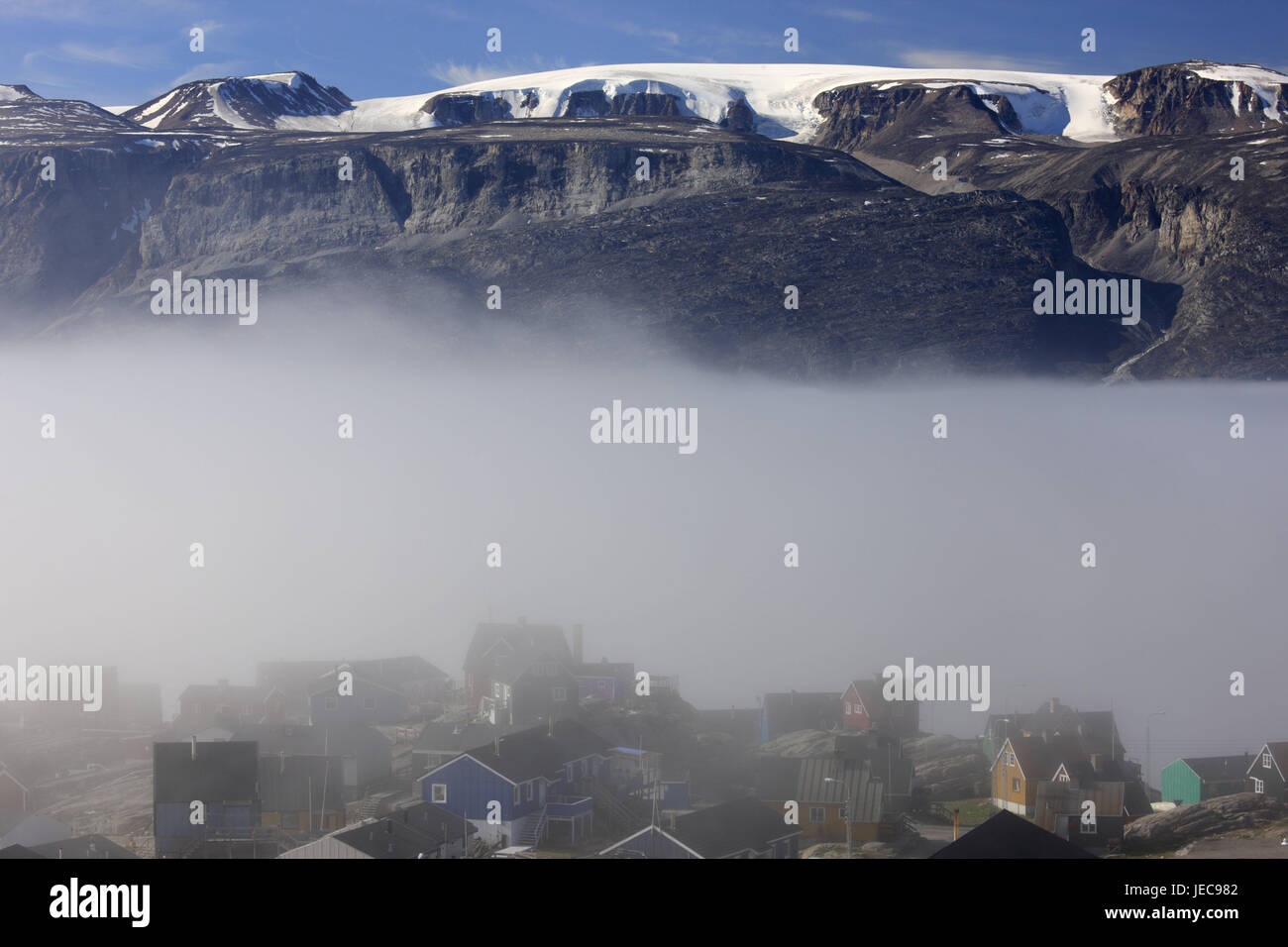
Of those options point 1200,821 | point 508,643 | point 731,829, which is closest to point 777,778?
point 731,829

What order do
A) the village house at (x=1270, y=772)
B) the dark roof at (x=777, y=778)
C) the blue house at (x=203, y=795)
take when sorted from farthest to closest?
the village house at (x=1270, y=772) → the dark roof at (x=777, y=778) → the blue house at (x=203, y=795)

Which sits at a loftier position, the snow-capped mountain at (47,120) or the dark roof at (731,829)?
the snow-capped mountain at (47,120)

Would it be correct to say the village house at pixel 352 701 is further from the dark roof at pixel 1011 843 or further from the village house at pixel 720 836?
the dark roof at pixel 1011 843

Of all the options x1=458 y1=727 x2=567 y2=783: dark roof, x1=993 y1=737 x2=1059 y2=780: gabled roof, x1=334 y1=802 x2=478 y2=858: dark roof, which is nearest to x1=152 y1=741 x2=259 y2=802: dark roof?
x1=334 y1=802 x2=478 y2=858: dark roof

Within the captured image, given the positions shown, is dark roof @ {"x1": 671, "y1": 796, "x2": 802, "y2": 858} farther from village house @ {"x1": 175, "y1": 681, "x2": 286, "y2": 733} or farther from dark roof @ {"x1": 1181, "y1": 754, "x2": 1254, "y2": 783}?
village house @ {"x1": 175, "y1": 681, "x2": 286, "y2": 733}

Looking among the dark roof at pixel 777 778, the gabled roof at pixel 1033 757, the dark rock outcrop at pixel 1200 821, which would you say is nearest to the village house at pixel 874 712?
the dark roof at pixel 777 778
